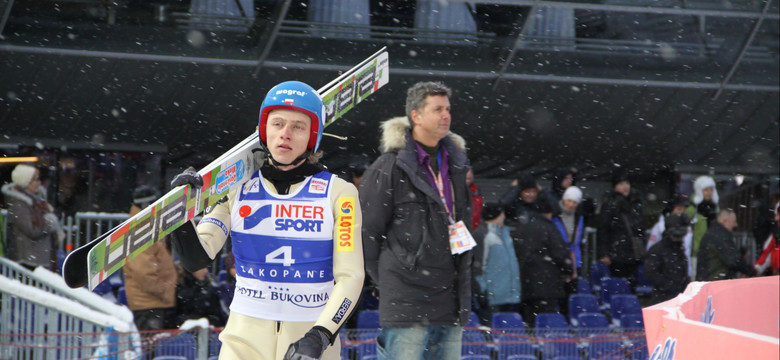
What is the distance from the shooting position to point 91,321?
22.0 ft

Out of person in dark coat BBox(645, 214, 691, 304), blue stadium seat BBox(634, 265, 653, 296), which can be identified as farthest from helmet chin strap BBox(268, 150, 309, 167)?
blue stadium seat BBox(634, 265, 653, 296)

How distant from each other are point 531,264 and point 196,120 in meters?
7.96

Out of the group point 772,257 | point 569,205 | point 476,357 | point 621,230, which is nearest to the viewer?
point 476,357

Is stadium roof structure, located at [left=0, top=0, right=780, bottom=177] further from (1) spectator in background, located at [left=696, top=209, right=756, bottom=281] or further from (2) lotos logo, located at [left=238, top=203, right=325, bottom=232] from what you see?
(2) lotos logo, located at [left=238, top=203, right=325, bottom=232]

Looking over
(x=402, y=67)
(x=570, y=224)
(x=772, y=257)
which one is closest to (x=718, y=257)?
(x=772, y=257)

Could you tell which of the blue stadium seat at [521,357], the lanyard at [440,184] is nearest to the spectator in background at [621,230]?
the blue stadium seat at [521,357]

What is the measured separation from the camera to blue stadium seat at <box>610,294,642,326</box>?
1095 centimetres

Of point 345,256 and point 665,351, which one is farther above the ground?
point 345,256

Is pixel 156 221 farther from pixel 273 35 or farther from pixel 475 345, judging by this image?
pixel 273 35

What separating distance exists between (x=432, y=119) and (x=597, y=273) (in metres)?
7.59

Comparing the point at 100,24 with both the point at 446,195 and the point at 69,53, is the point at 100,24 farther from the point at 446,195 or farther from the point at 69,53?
the point at 446,195

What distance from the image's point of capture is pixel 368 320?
8.99 meters

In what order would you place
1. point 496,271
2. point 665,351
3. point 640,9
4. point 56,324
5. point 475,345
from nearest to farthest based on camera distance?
point 665,351 < point 56,324 < point 475,345 < point 496,271 < point 640,9

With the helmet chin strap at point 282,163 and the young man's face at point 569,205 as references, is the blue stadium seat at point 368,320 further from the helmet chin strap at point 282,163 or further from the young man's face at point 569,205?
the helmet chin strap at point 282,163
